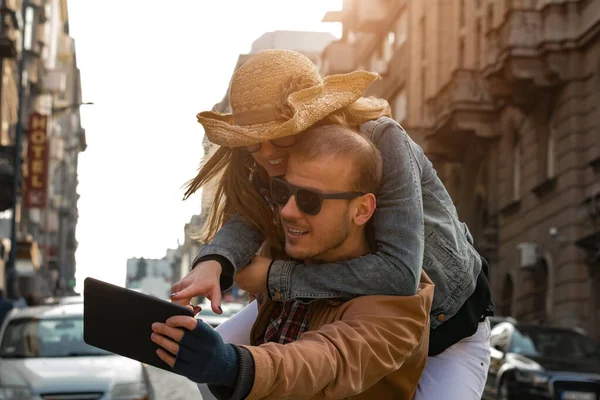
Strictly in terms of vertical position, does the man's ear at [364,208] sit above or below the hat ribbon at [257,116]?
below

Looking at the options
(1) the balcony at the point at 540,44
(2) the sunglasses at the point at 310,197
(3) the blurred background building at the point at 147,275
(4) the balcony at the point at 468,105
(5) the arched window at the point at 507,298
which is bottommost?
(3) the blurred background building at the point at 147,275

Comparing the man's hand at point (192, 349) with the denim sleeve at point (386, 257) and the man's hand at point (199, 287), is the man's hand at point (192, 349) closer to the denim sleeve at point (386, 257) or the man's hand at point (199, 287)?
the man's hand at point (199, 287)

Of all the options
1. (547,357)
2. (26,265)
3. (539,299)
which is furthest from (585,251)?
(26,265)

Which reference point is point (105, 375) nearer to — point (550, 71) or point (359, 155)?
point (359, 155)

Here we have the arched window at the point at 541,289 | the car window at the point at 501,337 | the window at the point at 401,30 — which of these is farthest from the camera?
the window at the point at 401,30

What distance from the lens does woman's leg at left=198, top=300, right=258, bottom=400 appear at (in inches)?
154

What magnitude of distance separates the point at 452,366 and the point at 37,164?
139 feet

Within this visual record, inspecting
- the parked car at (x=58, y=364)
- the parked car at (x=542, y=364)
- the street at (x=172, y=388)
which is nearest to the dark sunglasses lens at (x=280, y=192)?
the parked car at (x=58, y=364)

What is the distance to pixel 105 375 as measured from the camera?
38.1ft

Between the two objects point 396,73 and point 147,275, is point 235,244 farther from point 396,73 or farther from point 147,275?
point 147,275

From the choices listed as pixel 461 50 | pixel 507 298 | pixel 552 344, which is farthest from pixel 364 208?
pixel 461 50

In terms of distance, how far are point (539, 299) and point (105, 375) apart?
17.9m

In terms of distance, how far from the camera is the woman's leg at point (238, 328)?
392 cm

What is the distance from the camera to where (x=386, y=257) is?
3254mm
